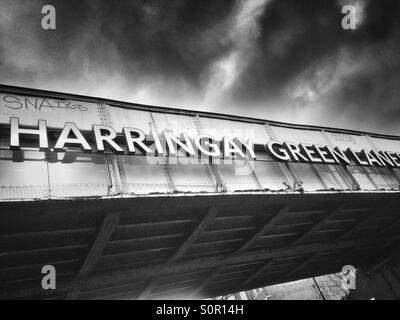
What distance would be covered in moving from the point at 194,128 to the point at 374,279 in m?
17.5

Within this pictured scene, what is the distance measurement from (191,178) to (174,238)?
2854 millimetres

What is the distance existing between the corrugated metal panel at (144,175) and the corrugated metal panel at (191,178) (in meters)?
0.36

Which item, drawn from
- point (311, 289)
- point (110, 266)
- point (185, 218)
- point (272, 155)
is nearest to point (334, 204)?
point (272, 155)

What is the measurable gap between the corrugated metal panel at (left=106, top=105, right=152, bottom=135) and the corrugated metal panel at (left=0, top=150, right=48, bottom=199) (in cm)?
250

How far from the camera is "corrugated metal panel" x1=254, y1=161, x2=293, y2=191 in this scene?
1005 cm

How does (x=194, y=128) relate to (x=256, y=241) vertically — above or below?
above

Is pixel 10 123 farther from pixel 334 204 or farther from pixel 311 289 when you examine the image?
pixel 311 289

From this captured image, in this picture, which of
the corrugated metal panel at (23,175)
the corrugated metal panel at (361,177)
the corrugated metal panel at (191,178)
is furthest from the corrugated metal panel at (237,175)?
the corrugated metal panel at (361,177)

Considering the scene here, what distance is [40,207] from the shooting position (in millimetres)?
6445

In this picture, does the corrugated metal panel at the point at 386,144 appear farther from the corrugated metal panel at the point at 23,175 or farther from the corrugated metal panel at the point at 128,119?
the corrugated metal panel at the point at 23,175

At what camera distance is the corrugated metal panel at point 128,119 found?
9148 mm

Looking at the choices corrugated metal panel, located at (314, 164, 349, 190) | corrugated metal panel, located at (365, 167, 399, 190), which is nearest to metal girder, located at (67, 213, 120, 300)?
corrugated metal panel, located at (314, 164, 349, 190)

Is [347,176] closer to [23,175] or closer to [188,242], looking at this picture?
[188,242]

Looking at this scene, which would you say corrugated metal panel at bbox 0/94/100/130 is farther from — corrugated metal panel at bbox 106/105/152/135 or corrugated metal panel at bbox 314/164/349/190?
corrugated metal panel at bbox 314/164/349/190
